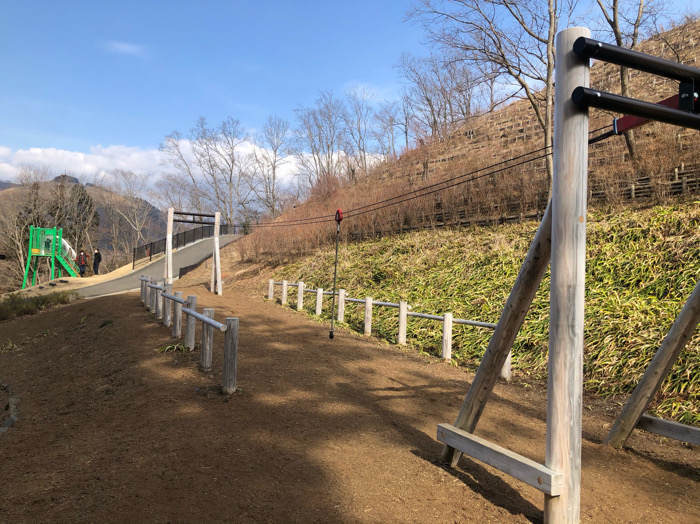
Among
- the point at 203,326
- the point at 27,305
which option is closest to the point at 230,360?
the point at 203,326

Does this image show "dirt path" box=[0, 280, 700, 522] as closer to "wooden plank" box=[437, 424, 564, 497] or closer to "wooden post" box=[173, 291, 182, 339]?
"wooden plank" box=[437, 424, 564, 497]

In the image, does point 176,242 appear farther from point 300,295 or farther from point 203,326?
point 203,326

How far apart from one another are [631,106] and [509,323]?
157 cm

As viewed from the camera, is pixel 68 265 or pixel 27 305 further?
pixel 68 265

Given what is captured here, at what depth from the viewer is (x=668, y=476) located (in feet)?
12.8

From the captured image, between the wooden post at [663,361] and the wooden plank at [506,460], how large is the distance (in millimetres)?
1676

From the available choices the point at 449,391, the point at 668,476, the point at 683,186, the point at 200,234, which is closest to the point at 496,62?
the point at 683,186

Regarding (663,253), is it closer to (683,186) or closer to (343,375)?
(683,186)

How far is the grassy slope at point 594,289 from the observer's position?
6.64 m

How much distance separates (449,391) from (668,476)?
284 cm

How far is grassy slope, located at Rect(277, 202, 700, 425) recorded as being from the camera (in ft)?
21.8

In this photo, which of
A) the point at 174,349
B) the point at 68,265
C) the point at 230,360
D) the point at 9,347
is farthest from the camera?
the point at 68,265

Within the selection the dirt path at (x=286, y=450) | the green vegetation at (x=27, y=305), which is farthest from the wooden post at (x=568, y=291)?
the green vegetation at (x=27, y=305)

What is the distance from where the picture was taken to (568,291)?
2703 mm
